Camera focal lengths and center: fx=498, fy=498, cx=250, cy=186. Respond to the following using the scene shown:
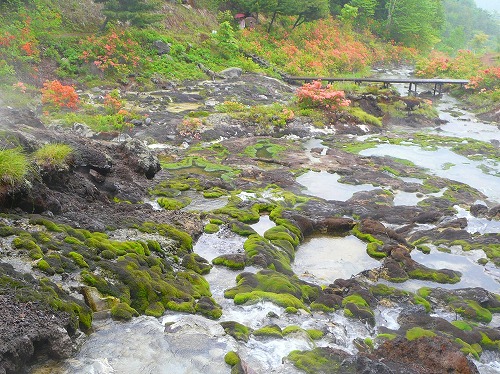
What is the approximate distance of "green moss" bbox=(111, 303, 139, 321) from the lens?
29.1ft

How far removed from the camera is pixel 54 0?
3747 cm

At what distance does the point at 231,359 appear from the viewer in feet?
26.5

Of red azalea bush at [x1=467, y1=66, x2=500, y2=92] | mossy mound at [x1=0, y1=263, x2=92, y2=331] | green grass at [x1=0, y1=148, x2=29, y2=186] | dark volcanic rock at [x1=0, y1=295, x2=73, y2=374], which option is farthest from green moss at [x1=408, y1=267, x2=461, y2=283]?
red azalea bush at [x1=467, y1=66, x2=500, y2=92]

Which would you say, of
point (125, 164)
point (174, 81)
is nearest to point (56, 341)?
point (125, 164)

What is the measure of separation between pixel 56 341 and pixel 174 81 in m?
30.3

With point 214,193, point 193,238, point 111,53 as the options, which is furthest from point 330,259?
point 111,53

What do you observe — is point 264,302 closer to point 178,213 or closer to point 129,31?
point 178,213

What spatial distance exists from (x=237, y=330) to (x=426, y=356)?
342cm

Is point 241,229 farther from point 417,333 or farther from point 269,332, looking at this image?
point 417,333

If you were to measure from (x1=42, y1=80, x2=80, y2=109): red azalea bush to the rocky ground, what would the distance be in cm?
285

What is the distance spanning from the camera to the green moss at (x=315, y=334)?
957 centimetres

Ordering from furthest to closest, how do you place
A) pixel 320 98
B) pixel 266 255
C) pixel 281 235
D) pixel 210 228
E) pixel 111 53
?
pixel 111 53 → pixel 320 98 → pixel 281 235 → pixel 210 228 → pixel 266 255

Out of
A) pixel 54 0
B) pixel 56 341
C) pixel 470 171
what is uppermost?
pixel 54 0

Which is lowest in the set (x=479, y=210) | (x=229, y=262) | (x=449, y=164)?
(x=449, y=164)
